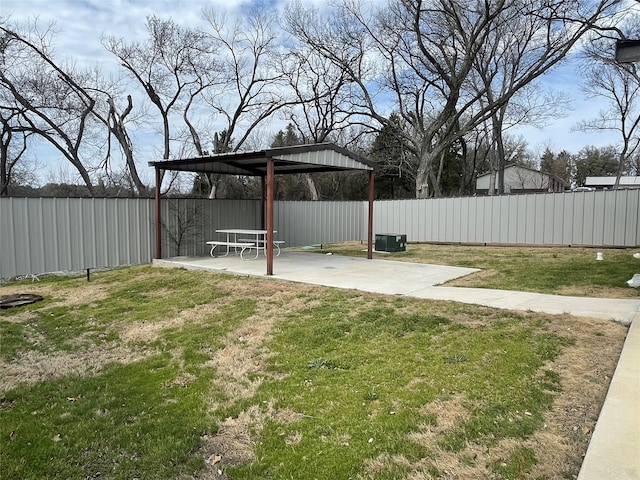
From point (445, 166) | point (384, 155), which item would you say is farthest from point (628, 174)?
point (384, 155)

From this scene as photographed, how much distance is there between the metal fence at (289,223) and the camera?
343 inches

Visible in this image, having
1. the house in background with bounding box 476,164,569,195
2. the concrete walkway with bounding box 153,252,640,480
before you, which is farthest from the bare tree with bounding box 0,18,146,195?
the house in background with bounding box 476,164,569,195

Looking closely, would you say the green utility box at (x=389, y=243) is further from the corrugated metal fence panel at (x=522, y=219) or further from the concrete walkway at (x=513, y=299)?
the corrugated metal fence panel at (x=522, y=219)

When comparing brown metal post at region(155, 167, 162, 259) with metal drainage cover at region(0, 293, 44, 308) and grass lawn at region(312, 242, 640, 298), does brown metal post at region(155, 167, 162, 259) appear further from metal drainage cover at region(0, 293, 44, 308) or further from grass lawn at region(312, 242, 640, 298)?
grass lawn at region(312, 242, 640, 298)

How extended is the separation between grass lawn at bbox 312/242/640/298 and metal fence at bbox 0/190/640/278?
73 cm

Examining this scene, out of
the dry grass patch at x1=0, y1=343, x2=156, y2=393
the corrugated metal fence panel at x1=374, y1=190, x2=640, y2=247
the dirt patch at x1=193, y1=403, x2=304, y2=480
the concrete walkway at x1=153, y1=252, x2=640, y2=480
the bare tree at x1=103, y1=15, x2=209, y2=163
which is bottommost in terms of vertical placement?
the dry grass patch at x1=0, y1=343, x2=156, y2=393

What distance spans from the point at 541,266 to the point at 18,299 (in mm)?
9324

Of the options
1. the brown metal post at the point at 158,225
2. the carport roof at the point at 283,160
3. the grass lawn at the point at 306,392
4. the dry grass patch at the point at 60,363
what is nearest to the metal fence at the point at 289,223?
the brown metal post at the point at 158,225

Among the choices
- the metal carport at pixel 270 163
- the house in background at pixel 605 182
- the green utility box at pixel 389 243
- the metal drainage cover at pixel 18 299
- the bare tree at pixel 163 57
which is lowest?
the metal drainage cover at pixel 18 299

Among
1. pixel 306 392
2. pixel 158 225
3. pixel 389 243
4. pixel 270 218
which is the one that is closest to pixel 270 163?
pixel 270 218

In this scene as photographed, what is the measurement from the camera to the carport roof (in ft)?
27.1

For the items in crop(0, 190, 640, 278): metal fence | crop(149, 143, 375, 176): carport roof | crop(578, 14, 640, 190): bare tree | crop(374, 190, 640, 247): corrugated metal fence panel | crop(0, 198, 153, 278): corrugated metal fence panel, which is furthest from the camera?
crop(578, 14, 640, 190): bare tree

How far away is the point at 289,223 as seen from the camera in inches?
551

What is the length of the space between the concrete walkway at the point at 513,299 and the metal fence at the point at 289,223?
1.12 m
